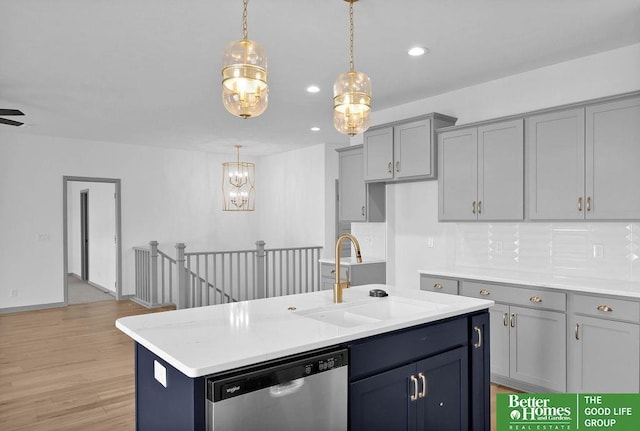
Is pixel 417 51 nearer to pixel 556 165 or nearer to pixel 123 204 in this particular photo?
pixel 556 165

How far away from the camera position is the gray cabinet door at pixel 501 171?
12.5 feet

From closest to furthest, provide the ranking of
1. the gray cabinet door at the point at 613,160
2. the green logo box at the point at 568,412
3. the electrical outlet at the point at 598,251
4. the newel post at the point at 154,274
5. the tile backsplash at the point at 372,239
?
the green logo box at the point at 568,412 < the gray cabinet door at the point at 613,160 < the electrical outlet at the point at 598,251 < the tile backsplash at the point at 372,239 < the newel post at the point at 154,274

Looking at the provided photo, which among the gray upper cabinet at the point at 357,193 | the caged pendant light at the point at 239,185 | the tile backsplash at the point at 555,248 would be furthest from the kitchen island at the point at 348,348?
the caged pendant light at the point at 239,185

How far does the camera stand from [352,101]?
8.25 ft

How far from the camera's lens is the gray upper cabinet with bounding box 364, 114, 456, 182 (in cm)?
447

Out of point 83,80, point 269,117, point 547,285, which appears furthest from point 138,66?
point 547,285

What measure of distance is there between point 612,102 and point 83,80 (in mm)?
4515

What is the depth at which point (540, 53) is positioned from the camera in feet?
11.9

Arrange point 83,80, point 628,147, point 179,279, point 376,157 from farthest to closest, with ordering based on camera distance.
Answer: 1. point 179,279
2. point 376,157
3. point 83,80
4. point 628,147

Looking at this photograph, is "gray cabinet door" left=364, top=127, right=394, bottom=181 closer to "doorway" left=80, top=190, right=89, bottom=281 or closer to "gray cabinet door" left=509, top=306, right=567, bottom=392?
"gray cabinet door" left=509, top=306, right=567, bottom=392

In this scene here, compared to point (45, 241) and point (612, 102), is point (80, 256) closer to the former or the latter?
point (45, 241)

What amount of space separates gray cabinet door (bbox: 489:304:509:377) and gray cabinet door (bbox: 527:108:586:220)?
32.9 inches

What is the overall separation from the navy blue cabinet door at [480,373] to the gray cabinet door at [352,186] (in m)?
2.87

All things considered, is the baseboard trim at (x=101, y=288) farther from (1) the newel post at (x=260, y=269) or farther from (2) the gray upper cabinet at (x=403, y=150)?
(2) the gray upper cabinet at (x=403, y=150)
